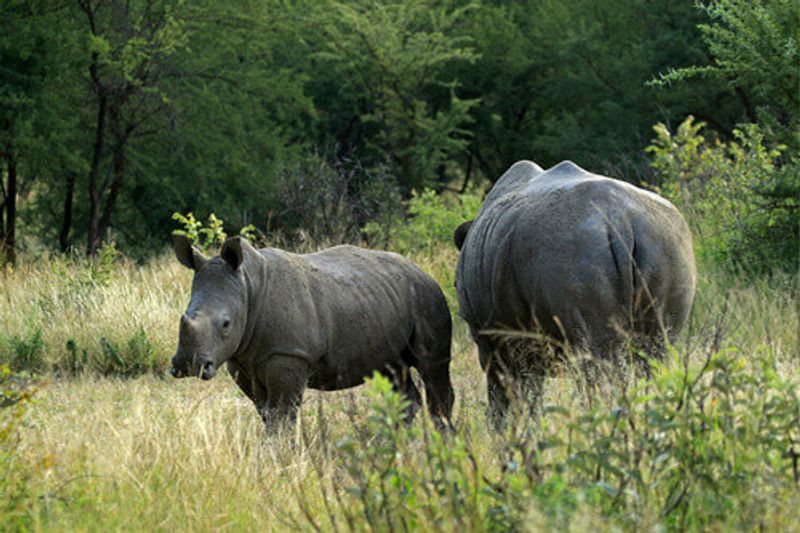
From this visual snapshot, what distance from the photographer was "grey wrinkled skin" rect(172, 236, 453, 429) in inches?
244

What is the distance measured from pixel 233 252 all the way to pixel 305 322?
0.63 metres

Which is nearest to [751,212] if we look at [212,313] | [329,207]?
[212,313]

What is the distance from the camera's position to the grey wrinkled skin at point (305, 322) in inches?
244

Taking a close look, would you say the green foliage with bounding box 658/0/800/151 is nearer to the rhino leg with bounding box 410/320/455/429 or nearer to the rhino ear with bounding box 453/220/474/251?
the rhino ear with bounding box 453/220/474/251

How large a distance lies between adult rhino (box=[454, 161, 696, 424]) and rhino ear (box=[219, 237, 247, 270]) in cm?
133

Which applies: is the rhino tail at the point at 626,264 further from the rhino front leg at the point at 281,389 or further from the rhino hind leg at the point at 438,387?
the rhino hind leg at the point at 438,387

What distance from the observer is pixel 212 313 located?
6152 mm

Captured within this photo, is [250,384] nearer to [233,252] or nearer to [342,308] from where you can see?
[342,308]

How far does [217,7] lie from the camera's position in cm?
2097

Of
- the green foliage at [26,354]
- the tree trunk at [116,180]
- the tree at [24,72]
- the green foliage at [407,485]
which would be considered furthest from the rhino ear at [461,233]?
the tree trunk at [116,180]

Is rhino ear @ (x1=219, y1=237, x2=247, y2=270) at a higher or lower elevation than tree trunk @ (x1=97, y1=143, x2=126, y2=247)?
higher

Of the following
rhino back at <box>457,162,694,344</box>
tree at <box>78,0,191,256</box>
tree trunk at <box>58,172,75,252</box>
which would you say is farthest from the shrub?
rhino back at <box>457,162,694,344</box>

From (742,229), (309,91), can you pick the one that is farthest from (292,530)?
(309,91)

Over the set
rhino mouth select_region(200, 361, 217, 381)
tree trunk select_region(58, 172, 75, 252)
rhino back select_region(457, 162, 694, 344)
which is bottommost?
tree trunk select_region(58, 172, 75, 252)
